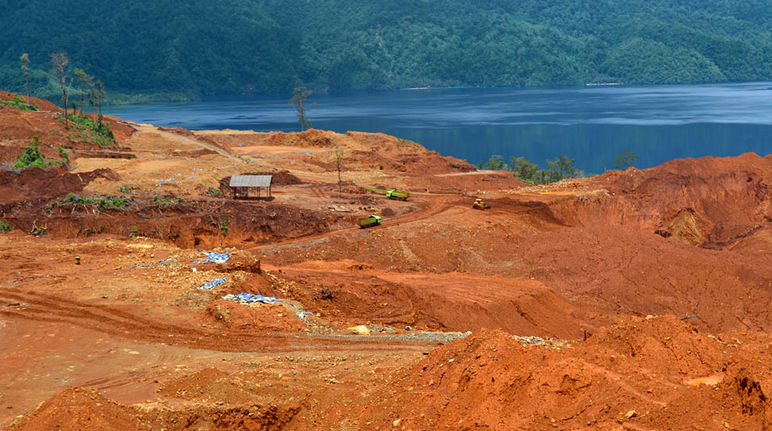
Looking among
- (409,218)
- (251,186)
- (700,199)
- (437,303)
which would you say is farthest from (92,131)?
(700,199)

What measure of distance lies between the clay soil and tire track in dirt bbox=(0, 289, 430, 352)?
8cm

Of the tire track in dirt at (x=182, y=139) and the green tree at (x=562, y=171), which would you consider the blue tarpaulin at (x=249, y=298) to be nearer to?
the tire track in dirt at (x=182, y=139)

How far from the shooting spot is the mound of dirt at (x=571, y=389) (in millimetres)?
9148

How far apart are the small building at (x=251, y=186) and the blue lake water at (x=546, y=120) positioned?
5373 cm

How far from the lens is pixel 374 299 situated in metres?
22.9

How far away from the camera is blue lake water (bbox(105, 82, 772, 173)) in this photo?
9925 centimetres

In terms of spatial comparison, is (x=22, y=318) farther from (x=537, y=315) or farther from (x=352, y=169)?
(x=352, y=169)

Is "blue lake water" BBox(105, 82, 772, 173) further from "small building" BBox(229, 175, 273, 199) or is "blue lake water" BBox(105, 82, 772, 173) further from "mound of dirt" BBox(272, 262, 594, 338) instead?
"mound of dirt" BBox(272, 262, 594, 338)

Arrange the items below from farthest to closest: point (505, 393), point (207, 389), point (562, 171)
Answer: point (562, 171)
point (207, 389)
point (505, 393)

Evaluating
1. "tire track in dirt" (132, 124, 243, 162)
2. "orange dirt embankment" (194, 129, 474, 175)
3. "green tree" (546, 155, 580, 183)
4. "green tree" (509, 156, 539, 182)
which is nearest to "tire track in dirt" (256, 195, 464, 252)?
"orange dirt embankment" (194, 129, 474, 175)

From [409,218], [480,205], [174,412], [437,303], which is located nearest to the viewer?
[174,412]

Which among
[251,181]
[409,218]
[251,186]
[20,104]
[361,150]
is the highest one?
[20,104]

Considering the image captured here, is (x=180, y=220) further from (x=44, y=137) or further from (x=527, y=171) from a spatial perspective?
(x=527, y=171)

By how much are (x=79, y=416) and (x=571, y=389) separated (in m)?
8.09
